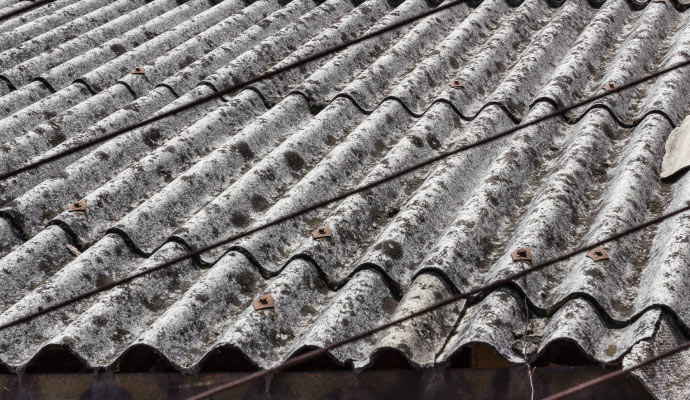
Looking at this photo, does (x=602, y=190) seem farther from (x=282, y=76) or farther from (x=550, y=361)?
(x=282, y=76)

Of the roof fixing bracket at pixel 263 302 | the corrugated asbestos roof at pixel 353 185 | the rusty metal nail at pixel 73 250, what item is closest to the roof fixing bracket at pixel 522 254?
the corrugated asbestos roof at pixel 353 185

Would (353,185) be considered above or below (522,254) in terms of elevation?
above

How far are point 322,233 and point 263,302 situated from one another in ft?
1.39

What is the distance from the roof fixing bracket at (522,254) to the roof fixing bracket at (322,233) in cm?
64

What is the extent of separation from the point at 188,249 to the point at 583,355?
137 centimetres

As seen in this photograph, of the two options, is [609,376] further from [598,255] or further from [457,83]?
[457,83]

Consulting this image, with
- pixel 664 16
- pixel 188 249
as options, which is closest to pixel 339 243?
pixel 188 249

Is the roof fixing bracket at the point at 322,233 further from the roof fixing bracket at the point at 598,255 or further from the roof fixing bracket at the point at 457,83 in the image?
the roof fixing bracket at the point at 457,83

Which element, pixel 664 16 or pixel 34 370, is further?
pixel 664 16

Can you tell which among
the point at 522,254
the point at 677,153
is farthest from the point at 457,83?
the point at 522,254

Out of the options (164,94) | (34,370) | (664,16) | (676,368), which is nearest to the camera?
(676,368)

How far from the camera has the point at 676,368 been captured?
2273 millimetres

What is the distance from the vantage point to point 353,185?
3375 millimetres

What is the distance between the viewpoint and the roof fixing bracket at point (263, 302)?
2.65 metres
